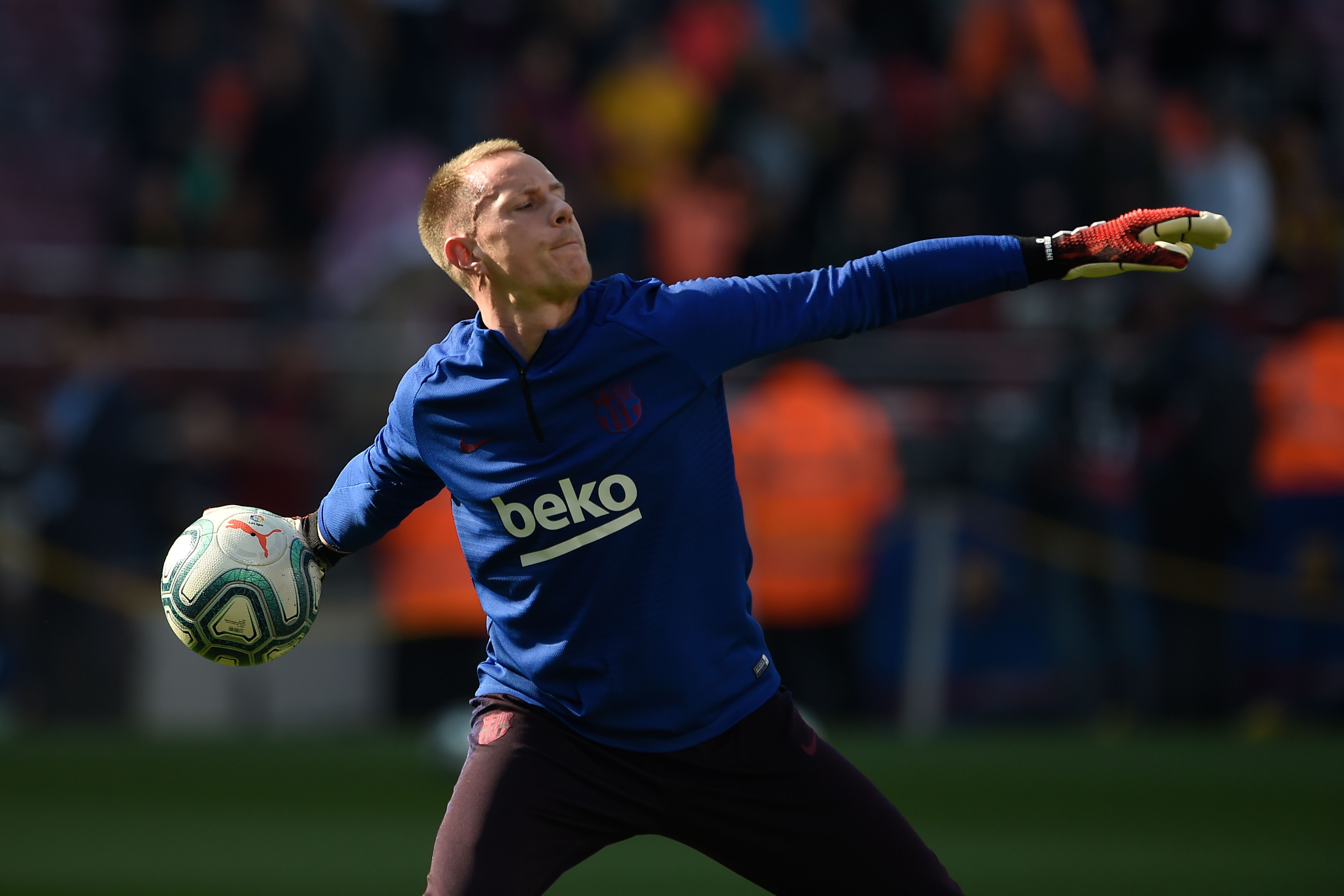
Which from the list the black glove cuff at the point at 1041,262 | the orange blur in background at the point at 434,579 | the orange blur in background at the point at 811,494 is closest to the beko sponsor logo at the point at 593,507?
the black glove cuff at the point at 1041,262

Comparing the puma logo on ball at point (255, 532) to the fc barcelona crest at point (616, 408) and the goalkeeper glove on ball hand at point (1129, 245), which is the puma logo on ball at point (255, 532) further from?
the goalkeeper glove on ball hand at point (1129, 245)

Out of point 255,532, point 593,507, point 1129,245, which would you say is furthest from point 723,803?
point 1129,245

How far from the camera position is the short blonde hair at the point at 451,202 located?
15.1ft

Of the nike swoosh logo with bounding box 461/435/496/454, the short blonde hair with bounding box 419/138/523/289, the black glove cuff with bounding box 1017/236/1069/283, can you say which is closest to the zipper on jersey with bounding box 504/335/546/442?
the nike swoosh logo with bounding box 461/435/496/454

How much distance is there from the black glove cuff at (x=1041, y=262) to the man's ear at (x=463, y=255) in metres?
1.36

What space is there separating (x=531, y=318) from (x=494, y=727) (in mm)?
1007

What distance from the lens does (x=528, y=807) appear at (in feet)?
14.0

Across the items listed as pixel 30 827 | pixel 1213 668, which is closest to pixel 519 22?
pixel 1213 668

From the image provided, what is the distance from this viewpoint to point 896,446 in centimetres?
1358

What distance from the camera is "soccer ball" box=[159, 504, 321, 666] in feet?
15.5

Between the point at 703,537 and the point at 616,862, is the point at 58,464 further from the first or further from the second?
the point at 703,537

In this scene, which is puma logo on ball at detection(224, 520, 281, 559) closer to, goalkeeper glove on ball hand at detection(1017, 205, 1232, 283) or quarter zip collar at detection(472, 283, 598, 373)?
quarter zip collar at detection(472, 283, 598, 373)

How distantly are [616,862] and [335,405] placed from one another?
5569 millimetres

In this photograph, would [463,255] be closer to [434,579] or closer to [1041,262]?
[1041,262]
